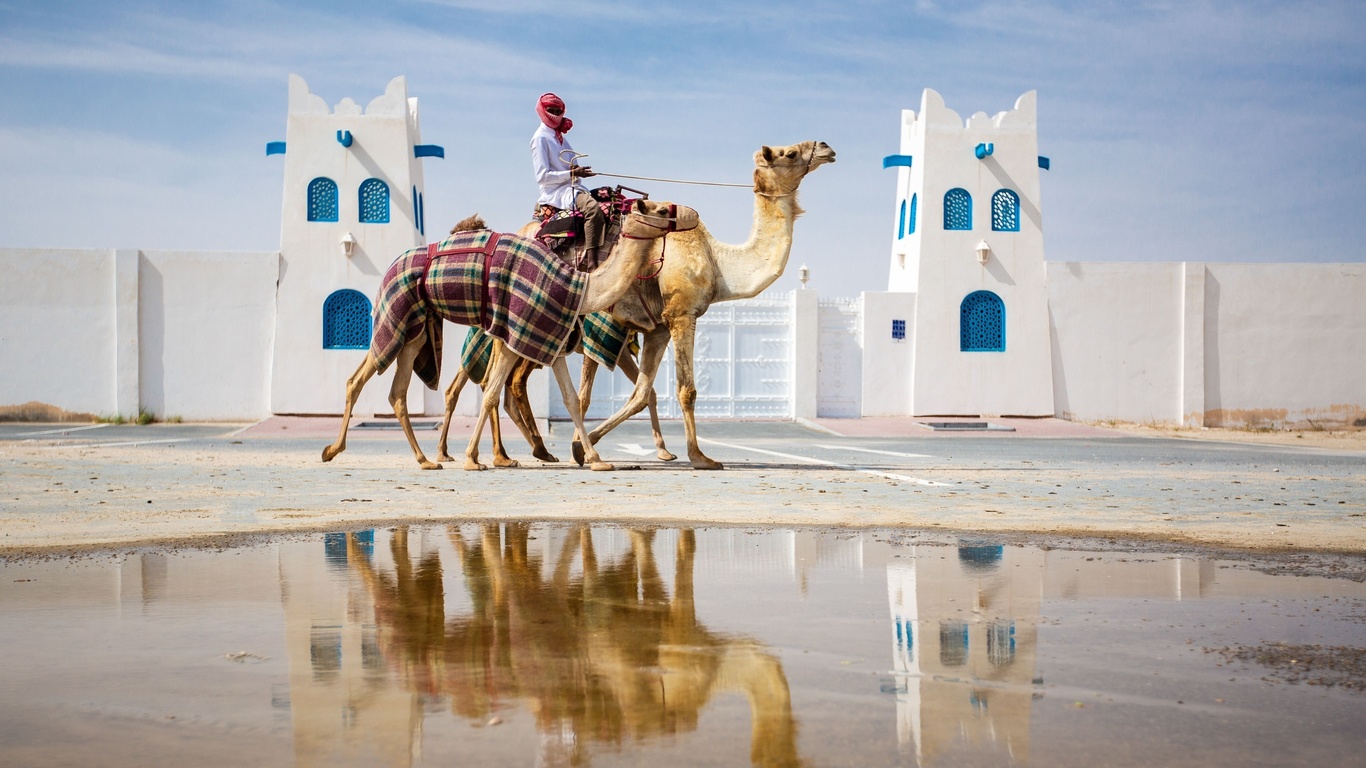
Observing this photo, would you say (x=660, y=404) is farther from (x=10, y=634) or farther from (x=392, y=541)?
(x=10, y=634)

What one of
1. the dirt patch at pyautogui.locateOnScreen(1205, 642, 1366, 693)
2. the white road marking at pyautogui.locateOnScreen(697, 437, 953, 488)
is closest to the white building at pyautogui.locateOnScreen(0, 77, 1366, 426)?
the white road marking at pyautogui.locateOnScreen(697, 437, 953, 488)

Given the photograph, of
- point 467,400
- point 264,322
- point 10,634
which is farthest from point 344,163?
point 10,634

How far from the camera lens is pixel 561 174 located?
11.1m

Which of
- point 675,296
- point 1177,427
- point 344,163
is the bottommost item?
point 1177,427

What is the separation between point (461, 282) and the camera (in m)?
10.4

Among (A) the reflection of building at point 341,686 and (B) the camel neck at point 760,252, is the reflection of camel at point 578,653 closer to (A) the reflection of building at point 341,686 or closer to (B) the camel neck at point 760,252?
(A) the reflection of building at point 341,686

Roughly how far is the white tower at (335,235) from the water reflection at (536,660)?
1710 centimetres

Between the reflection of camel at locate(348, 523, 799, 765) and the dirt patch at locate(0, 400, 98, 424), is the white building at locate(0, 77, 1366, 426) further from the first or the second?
the reflection of camel at locate(348, 523, 799, 765)

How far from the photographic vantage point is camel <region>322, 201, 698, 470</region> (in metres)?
10.4

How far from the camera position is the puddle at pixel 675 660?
2.95 meters

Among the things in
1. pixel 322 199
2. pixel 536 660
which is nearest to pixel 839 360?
pixel 322 199

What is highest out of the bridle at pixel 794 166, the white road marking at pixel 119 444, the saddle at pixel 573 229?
the bridle at pixel 794 166

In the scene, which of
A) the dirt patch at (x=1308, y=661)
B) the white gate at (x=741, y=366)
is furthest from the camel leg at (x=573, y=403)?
the white gate at (x=741, y=366)

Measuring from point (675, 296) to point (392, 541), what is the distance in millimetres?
4985
